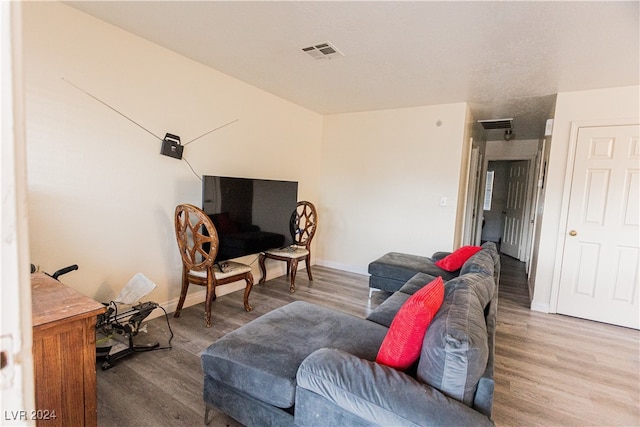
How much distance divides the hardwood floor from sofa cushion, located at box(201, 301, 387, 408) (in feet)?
1.47

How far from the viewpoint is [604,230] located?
314cm

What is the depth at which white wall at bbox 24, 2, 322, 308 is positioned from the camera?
81.0 inches

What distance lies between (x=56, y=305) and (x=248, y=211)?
1999 mm

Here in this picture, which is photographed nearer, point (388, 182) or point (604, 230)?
point (604, 230)

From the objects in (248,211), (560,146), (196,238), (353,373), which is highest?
(560,146)

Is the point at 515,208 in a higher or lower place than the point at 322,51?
lower

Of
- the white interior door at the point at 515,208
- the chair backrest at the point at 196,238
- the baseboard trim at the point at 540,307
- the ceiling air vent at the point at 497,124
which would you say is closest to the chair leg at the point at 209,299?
the chair backrest at the point at 196,238

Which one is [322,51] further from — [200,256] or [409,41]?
[200,256]

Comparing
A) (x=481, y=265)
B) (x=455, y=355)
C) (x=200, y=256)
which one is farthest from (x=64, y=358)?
(x=481, y=265)

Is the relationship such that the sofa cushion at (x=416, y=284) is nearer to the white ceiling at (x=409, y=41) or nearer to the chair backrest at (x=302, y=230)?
the chair backrest at (x=302, y=230)

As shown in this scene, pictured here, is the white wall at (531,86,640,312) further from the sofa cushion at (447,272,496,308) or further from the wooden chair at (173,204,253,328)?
the wooden chair at (173,204,253,328)

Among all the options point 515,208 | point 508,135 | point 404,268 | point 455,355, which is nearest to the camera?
point 455,355

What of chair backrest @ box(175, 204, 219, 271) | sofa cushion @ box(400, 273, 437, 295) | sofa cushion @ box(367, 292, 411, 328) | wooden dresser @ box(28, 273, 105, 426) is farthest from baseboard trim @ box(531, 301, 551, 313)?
wooden dresser @ box(28, 273, 105, 426)

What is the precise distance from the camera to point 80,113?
221 cm
